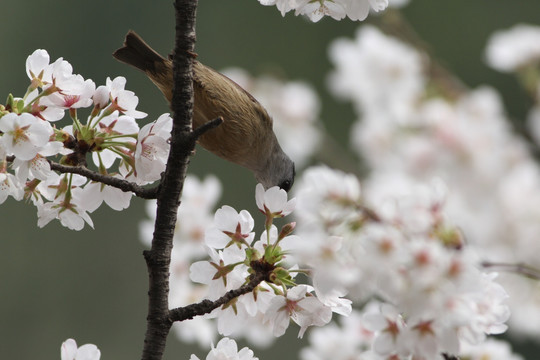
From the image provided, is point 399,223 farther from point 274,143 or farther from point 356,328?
point 274,143

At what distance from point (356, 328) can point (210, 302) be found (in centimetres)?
94

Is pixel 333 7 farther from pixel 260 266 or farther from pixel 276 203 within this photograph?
pixel 260 266

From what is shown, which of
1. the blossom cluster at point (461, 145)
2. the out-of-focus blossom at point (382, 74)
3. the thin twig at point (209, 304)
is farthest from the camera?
the out-of-focus blossom at point (382, 74)

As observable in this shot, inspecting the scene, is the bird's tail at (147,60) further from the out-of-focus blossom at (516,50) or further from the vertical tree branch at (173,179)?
the out-of-focus blossom at (516,50)

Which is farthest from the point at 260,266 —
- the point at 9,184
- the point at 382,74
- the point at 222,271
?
the point at 382,74

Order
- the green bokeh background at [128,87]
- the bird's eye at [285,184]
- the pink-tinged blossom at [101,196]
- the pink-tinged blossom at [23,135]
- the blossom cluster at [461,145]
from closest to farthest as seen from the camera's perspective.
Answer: the pink-tinged blossom at [23,135] → the pink-tinged blossom at [101,196] → the bird's eye at [285,184] → the blossom cluster at [461,145] → the green bokeh background at [128,87]

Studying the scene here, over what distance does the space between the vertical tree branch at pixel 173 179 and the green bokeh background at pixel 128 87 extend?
761 cm

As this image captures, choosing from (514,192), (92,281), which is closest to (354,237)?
(514,192)

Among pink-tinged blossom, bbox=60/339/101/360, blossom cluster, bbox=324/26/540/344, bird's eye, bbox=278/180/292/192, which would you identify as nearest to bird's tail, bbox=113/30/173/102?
bird's eye, bbox=278/180/292/192

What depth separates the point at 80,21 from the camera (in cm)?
1119

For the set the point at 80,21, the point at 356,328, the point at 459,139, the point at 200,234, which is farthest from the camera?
the point at 80,21

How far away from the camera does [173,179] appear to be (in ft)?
4.29

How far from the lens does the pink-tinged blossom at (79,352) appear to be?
4.40 ft

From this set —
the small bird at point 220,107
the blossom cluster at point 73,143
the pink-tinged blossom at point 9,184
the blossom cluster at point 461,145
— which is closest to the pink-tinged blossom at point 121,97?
the blossom cluster at point 73,143
